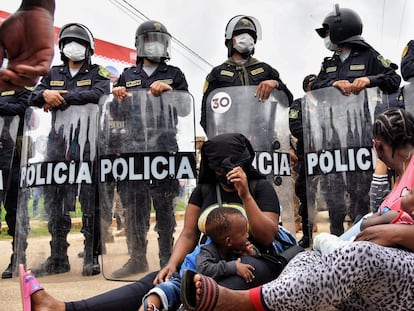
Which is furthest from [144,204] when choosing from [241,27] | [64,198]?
[241,27]

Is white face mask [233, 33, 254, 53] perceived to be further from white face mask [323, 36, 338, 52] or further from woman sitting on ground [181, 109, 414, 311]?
woman sitting on ground [181, 109, 414, 311]

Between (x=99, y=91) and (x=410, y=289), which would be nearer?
(x=410, y=289)

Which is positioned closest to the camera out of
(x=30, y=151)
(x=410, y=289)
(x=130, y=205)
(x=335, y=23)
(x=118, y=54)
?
(x=410, y=289)

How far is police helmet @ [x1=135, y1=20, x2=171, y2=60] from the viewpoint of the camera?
4301 mm

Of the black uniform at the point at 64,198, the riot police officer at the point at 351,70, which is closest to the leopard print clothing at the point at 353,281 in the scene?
the riot police officer at the point at 351,70

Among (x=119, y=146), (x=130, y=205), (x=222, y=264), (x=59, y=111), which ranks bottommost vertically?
(x=222, y=264)

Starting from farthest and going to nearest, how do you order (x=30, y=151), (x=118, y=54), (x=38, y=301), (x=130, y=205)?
(x=118, y=54) < (x=30, y=151) < (x=130, y=205) < (x=38, y=301)

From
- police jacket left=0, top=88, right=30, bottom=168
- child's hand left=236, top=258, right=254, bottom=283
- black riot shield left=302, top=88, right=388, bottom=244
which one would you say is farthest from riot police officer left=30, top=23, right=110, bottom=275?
child's hand left=236, top=258, right=254, bottom=283

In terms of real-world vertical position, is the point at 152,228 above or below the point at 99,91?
below

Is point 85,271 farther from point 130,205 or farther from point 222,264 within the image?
point 222,264

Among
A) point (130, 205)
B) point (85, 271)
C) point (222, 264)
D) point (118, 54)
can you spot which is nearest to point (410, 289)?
point (222, 264)

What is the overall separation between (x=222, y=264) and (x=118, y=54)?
13.8 meters

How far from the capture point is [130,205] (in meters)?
3.52

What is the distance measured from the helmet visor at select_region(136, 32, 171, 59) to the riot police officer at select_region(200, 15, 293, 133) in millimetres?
433
